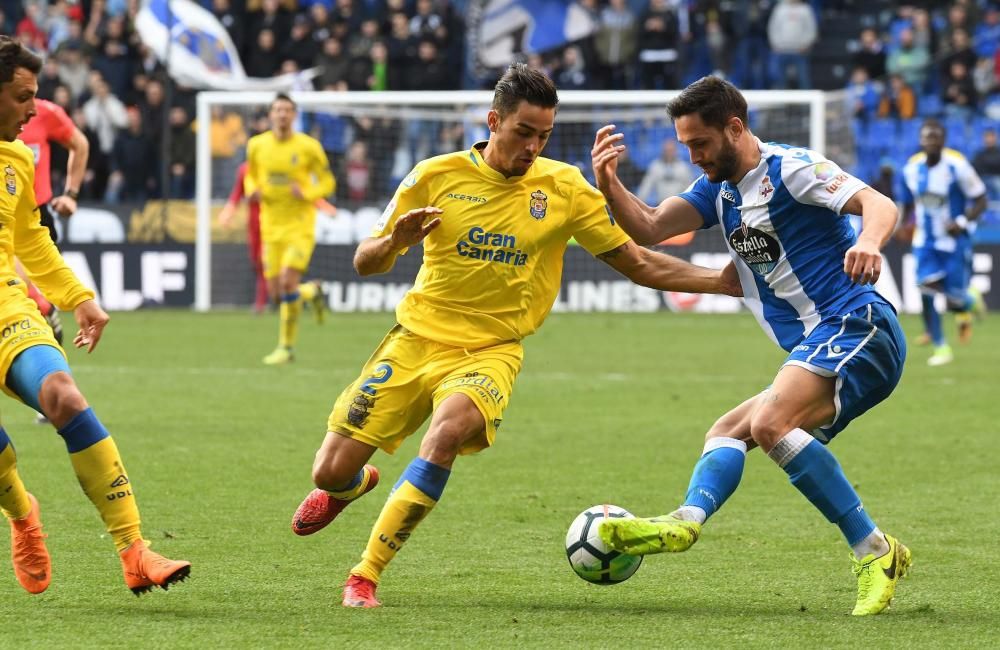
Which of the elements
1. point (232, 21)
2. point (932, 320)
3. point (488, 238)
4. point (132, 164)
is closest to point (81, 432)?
point (488, 238)

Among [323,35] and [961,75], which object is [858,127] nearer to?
[961,75]

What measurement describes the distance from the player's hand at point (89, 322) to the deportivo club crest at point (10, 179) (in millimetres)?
494

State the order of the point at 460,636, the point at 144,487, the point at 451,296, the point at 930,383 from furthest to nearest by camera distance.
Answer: the point at 930,383
the point at 144,487
the point at 451,296
the point at 460,636

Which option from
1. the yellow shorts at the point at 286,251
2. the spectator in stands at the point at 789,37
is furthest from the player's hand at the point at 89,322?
the spectator in stands at the point at 789,37

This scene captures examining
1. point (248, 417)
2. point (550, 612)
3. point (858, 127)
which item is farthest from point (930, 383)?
point (858, 127)

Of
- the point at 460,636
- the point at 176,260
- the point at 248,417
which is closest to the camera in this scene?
the point at 460,636

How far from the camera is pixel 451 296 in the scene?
636cm

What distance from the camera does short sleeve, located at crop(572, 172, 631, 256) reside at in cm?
642

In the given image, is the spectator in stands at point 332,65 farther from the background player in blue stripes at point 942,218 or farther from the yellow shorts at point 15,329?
the yellow shorts at point 15,329

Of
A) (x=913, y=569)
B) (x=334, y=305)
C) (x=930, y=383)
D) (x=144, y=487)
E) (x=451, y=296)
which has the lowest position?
(x=334, y=305)

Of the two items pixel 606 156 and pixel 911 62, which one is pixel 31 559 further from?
pixel 911 62

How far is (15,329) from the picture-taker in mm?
5848

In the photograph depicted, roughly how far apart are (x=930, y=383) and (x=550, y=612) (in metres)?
9.24

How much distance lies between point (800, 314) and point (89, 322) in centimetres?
269
